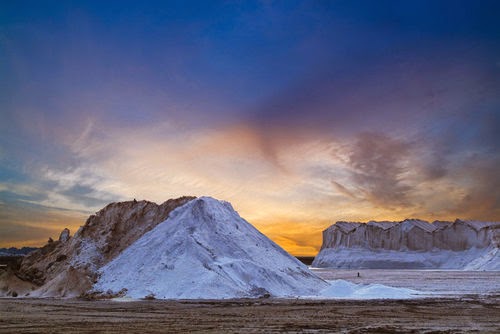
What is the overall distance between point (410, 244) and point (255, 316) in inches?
2801

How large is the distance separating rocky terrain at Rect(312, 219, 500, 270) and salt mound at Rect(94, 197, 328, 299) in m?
51.1

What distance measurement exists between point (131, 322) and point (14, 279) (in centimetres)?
1301

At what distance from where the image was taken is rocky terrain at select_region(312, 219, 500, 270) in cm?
7069

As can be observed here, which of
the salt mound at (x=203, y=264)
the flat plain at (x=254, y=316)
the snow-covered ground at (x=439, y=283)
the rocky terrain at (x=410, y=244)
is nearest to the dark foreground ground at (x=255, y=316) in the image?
the flat plain at (x=254, y=316)

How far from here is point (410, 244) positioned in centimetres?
7794

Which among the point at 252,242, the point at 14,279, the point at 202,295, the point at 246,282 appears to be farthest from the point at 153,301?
the point at 14,279

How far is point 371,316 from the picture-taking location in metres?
12.5

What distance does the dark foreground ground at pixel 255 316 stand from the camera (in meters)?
10.2

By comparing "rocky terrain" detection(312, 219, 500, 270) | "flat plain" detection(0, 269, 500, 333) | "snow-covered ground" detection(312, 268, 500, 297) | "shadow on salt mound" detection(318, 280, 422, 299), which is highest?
"rocky terrain" detection(312, 219, 500, 270)

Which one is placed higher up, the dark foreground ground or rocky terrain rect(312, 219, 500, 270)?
rocky terrain rect(312, 219, 500, 270)

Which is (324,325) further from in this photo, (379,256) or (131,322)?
(379,256)

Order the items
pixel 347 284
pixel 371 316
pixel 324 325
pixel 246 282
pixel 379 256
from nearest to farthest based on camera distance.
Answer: pixel 324 325, pixel 371 316, pixel 246 282, pixel 347 284, pixel 379 256

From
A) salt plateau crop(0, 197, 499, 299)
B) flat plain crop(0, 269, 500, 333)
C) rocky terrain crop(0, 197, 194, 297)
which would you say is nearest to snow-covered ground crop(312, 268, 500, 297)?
salt plateau crop(0, 197, 499, 299)

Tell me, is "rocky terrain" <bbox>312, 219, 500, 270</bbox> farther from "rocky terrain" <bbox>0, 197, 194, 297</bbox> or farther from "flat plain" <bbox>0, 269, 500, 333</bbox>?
"flat plain" <bbox>0, 269, 500, 333</bbox>
